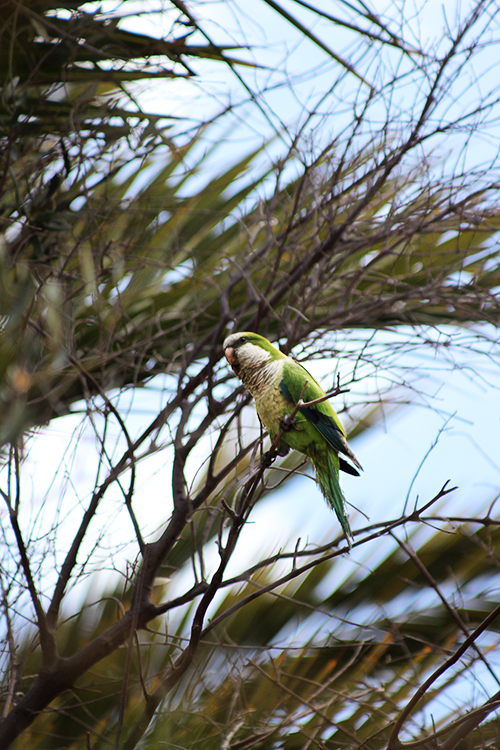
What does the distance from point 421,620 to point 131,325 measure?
2144 mm

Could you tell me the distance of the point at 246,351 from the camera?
2.78m

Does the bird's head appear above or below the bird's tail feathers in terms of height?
above

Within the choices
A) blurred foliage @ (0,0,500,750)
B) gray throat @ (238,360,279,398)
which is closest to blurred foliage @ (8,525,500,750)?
blurred foliage @ (0,0,500,750)

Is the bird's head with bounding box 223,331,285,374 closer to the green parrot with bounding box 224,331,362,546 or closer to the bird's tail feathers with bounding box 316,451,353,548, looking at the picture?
the green parrot with bounding box 224,331,362,546

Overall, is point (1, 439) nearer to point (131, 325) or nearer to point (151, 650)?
point (151, 650)

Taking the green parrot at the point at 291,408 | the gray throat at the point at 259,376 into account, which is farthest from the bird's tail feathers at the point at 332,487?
the gray throat at the point at 259,376

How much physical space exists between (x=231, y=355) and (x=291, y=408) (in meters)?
0.41

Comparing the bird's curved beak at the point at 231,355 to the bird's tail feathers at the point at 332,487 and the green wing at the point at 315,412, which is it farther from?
the bird's tail feathers at the point at 332,487

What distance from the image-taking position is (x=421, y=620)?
2.74 m

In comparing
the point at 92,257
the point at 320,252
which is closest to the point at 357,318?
the point at 320,252

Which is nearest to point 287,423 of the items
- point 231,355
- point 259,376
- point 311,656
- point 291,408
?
point 291,408

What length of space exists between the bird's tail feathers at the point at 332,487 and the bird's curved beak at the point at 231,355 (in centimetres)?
59

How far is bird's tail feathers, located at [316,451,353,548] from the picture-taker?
2.39 m

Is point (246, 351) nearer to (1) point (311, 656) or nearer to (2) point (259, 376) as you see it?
(2) point (259, 376)
